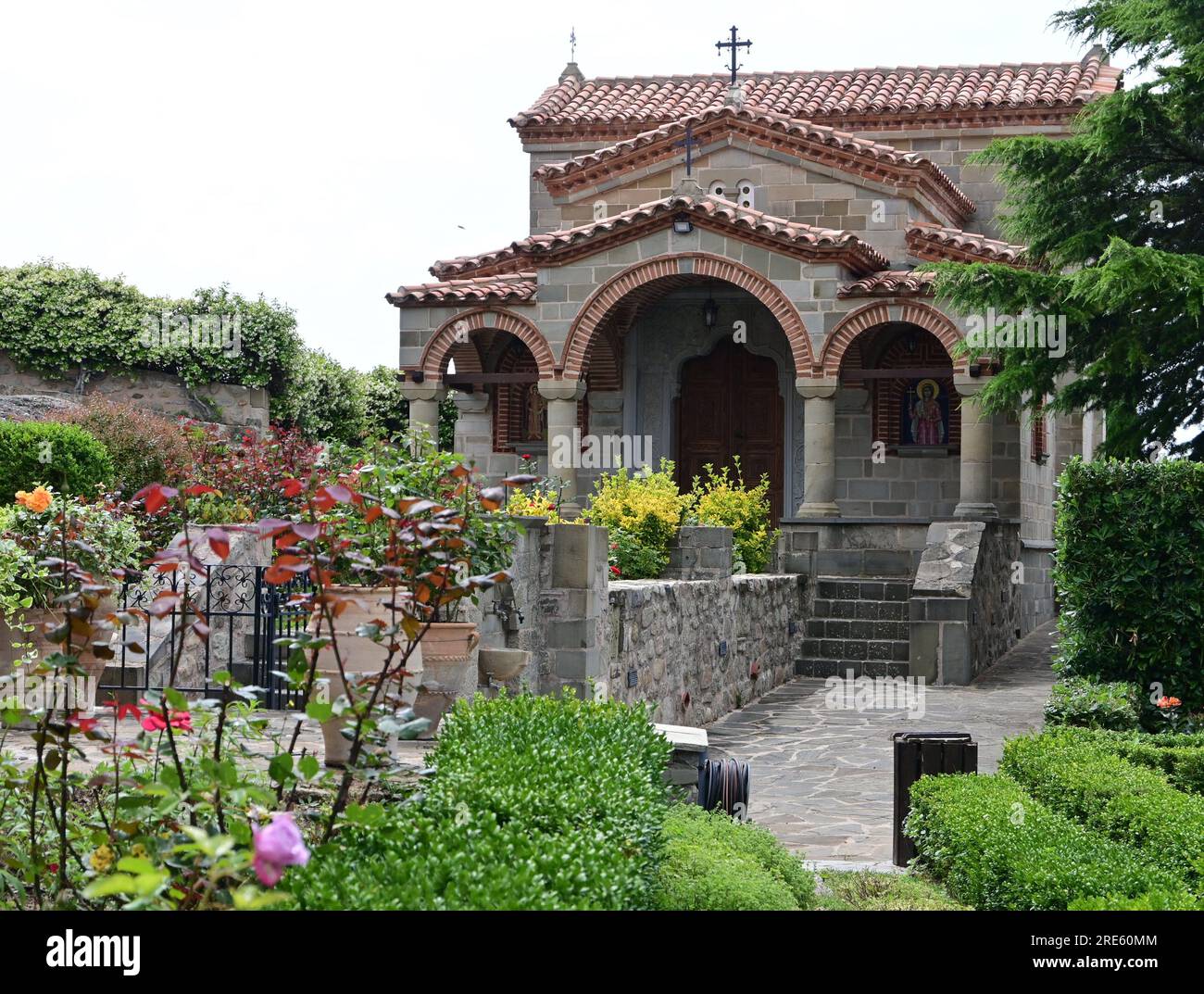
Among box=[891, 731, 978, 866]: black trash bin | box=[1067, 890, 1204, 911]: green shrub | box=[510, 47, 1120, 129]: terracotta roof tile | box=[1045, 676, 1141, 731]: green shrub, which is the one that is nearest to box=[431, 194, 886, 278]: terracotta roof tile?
box=[510, 47, 1120, 129]: terracotta roof tile

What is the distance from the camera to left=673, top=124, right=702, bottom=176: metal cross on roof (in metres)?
19.1

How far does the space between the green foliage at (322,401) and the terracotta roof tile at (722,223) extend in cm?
656

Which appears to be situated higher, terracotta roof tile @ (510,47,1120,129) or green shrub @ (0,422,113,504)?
terracotta roof tile @ (510,47,1120,129)

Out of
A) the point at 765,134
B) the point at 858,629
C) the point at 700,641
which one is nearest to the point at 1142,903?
the point at 700,641

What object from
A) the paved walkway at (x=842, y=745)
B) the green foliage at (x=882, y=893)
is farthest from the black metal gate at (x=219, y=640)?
the green foliage at (x=882, y=893)

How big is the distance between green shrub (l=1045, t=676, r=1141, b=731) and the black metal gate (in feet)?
16.6

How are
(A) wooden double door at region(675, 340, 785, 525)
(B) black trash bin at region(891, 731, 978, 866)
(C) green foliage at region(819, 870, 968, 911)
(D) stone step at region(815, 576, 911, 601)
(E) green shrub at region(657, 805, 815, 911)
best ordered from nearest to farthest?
(E) green shrub at region(657, 805, 815, 911) → (C) green foliage at region(819, 870, 968, 911) → (B) black trash bin at region(891, 731, 978, 866) → (D) stone step at region(815, 576, 911, 601) → (A) wooden double door at region(675, 340, 785, 525)

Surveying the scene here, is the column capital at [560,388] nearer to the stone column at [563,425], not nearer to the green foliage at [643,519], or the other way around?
the stone column at [563,425]

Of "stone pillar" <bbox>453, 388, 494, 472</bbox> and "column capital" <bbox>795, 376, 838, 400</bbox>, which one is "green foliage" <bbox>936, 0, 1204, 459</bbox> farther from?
"stone pillar" <bbox>453, 388, 494, 472</bbox>

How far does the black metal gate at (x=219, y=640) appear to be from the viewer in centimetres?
930

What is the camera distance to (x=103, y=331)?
72.3 ft
